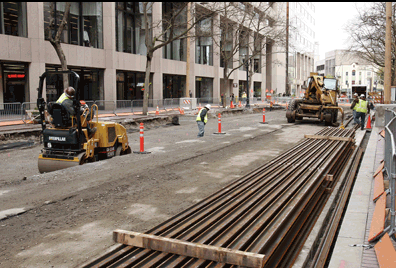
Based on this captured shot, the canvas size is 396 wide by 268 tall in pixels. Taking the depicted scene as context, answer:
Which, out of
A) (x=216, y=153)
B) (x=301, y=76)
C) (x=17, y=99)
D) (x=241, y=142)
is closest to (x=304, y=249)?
(x=216, y=153)

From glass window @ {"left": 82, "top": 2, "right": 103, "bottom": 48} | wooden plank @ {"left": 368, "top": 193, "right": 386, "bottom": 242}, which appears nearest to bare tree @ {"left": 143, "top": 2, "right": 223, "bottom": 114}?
glass window @ {"left": 82, "top": 2, "right": 103, "bottom": 48}

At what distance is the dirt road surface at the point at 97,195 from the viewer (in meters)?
5.57

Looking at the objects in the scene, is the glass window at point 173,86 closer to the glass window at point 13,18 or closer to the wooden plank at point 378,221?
the glass window at point 13,18

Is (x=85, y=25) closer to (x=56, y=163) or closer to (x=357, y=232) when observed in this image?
(x=56, y=163)

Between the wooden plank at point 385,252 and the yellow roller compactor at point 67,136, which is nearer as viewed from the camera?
the wooden plank at point 385,252

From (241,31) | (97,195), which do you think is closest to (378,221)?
(97,195)

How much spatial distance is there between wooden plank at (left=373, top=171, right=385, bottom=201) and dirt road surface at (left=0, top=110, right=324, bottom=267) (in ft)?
10.7

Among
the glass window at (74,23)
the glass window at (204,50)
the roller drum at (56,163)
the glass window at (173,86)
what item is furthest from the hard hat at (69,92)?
the glass window at (204,50)

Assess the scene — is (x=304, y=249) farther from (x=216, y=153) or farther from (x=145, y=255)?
(x=216, y=153)

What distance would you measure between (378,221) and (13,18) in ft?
86.1

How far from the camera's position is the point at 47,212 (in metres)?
7.01

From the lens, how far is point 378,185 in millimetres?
7719

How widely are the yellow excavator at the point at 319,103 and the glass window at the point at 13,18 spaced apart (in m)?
18.8

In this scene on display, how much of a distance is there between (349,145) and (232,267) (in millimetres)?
10525
